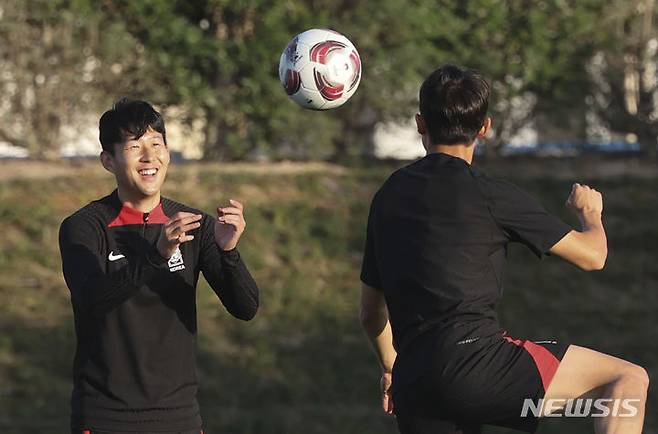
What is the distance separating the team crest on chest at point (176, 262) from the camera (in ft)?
17.7

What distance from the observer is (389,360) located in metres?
5.55

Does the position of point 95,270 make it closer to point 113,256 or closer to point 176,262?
point 113,256

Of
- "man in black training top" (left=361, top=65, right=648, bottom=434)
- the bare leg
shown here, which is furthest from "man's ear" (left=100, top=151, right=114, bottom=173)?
the bare leg

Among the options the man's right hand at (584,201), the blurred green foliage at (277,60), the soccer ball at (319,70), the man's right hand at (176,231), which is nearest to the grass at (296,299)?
the blurred green foliage at (277,60)

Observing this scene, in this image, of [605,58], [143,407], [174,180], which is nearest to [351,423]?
[174,180]

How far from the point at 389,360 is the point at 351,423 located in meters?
4.71

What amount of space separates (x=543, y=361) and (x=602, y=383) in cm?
24

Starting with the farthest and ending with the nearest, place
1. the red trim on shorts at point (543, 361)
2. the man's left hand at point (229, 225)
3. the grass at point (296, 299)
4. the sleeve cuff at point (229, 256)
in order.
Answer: the grass at point (296, 299) → the sleeve cuff at point (229, 256) → the man's left hand at point (229, 225) → the red trim on shorts at point (543, 361)

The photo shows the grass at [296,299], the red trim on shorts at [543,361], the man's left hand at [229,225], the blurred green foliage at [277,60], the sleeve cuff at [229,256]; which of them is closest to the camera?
the red trim on shorts at [543,361]

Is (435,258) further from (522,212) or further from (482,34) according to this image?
(482,34)

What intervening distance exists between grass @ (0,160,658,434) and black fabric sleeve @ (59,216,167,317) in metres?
4.82

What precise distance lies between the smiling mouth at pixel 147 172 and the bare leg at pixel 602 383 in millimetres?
1891

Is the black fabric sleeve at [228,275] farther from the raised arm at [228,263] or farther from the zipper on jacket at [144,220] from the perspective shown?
the zipper on jacket at [144,220]

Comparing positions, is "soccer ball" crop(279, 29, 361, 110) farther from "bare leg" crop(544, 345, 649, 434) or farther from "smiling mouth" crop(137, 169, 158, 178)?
"bare leg" crop(544, 345, 649, 434)
